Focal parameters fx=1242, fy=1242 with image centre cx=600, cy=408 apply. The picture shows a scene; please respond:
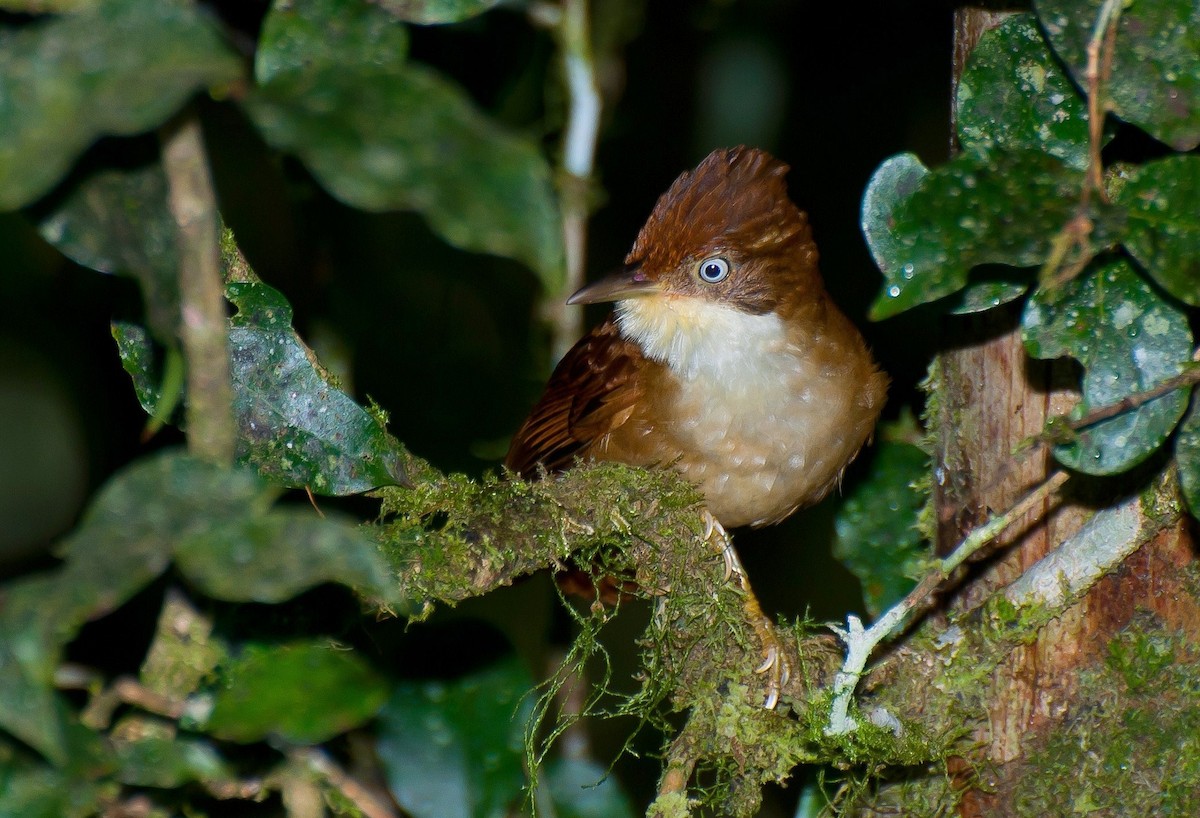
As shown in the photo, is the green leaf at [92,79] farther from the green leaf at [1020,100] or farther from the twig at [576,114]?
the twig at [576,114]

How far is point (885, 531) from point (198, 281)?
2254 mm

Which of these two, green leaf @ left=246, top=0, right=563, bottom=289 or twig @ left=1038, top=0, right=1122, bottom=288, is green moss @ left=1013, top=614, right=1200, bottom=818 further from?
green leaf @ left=246, top=0, right=563, bottom=289

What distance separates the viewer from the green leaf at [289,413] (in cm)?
229

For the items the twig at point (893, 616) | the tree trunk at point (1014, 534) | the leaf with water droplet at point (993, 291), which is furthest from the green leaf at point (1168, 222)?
the tree trunk at point (1014, 534)

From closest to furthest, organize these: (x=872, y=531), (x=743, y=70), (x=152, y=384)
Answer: (x=152, y=384), (x=872, y=531), (x=743, y=70)

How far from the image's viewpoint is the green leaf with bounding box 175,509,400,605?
53.7 inches

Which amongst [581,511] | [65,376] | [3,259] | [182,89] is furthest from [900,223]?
[65,376]

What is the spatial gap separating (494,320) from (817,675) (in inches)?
78.5

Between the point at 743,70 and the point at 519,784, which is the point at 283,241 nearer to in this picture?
the point at 743,70

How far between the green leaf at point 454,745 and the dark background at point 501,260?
4.24 ft

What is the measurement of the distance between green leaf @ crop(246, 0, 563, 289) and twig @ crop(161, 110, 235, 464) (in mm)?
176

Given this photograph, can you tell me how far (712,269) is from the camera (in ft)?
10.9

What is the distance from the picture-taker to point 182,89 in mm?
1313

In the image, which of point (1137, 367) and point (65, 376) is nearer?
point (1137, 367)
